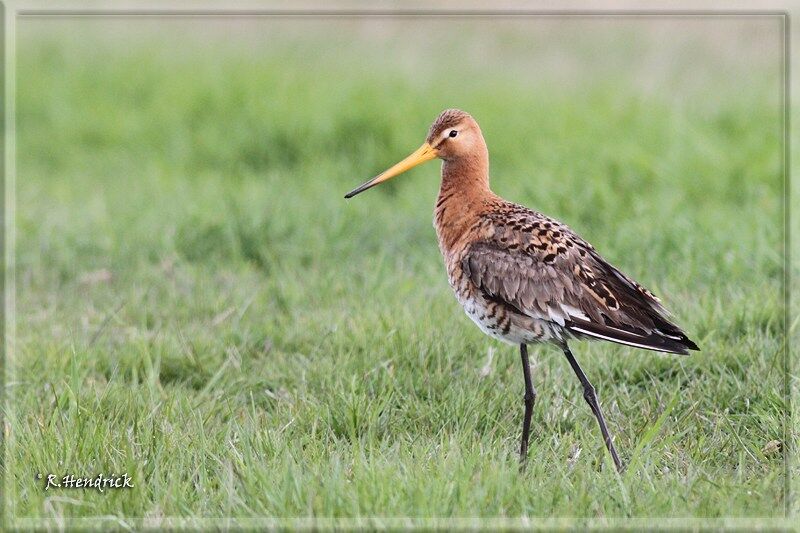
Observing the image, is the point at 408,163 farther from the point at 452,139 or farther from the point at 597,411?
the point at 597,411

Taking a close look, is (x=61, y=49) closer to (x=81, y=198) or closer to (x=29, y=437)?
(x=81, y=198)

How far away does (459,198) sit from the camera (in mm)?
4934

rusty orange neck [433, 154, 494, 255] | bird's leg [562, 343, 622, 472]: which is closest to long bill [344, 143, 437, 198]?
rusty orange neck [433, 154, 494, 255]

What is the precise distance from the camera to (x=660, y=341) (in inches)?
163

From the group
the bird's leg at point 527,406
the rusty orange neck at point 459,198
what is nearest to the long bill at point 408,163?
the rusty orange neck at point 459,198

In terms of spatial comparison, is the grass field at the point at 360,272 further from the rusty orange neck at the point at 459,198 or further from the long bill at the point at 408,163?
the long bill at the point at 408,163

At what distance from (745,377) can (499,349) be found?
1.20 metres

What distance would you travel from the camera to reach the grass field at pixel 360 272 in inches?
157

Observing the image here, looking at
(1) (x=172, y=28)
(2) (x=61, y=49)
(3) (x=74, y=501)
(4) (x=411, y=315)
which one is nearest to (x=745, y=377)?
(4) (x=411, y=315)

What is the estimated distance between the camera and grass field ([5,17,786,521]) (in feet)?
13.1
